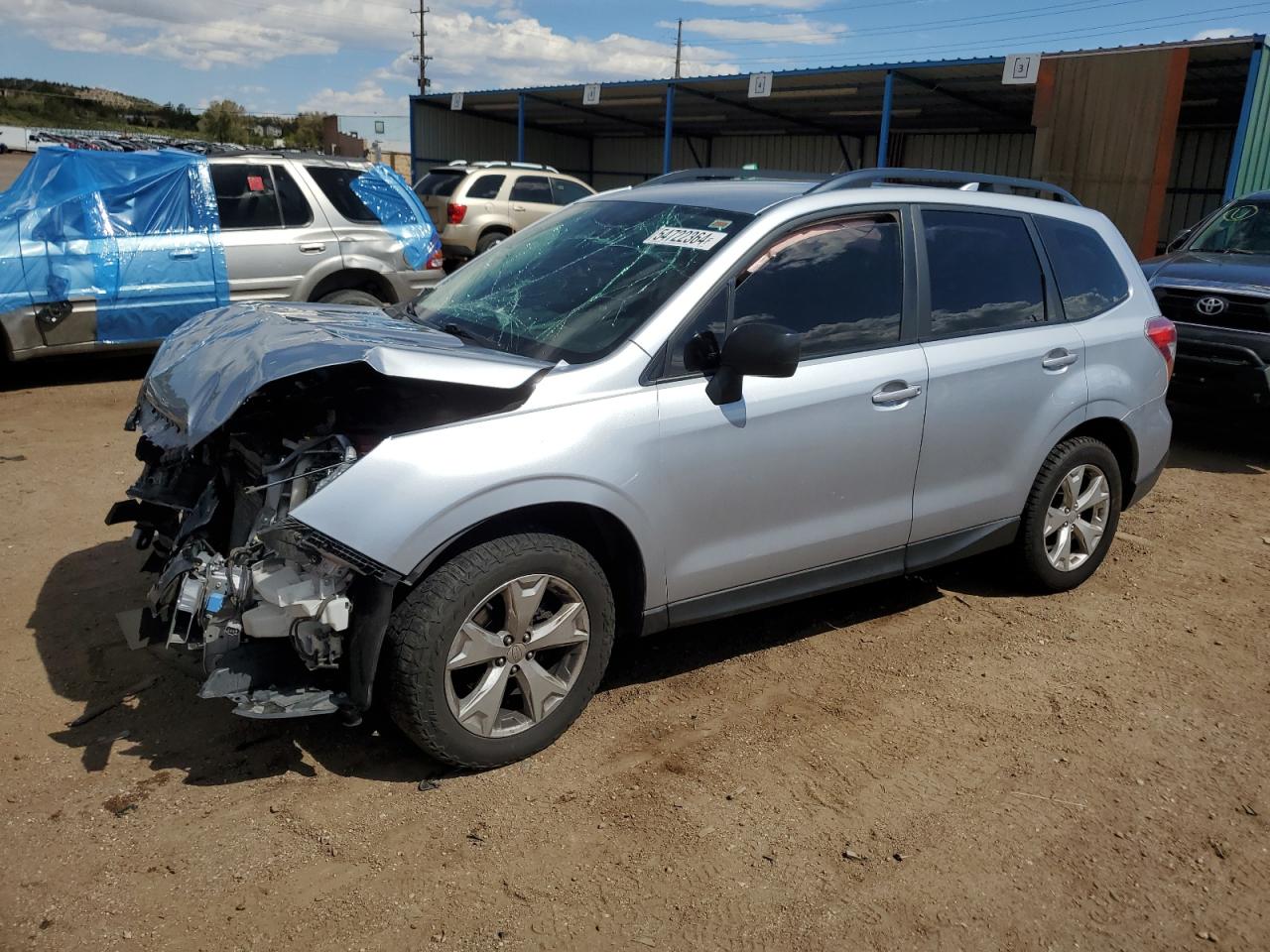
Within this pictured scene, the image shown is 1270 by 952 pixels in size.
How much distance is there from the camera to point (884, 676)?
405 centimetres

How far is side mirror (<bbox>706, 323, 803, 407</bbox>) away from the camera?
3.21 m

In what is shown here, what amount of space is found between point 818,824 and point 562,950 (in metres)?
0.92

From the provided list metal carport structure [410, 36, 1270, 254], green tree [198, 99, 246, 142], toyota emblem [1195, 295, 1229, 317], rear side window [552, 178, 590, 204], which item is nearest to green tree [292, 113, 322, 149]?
green tree [198, 99, 246, 142]

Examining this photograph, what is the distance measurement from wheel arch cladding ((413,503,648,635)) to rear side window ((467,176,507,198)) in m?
13.5

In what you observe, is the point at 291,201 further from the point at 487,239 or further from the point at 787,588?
the point at 487,239

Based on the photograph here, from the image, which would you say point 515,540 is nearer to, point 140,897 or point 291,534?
point 291,534

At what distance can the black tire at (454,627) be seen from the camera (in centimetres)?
294

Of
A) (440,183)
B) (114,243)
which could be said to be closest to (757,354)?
(114,243)

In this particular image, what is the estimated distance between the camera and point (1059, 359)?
4402mm

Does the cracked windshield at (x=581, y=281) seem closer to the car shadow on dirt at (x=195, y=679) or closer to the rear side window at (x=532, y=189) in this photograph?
the car shadow on dirt at (x=195, y=679)

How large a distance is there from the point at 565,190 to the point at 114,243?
1020 cm

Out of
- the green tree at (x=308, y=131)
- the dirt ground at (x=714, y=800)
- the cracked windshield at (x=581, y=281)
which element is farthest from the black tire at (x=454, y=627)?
the green tree at (x=308, y=131)

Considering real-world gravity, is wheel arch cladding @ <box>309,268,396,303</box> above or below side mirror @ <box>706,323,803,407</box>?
below

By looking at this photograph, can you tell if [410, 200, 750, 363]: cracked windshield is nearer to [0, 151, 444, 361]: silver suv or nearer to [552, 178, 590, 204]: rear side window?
[0, 151, 444, 361]: silver suv
